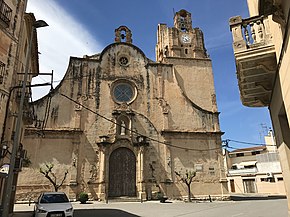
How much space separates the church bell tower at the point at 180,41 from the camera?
2603 centimetres

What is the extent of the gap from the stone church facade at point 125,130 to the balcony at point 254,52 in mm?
14178

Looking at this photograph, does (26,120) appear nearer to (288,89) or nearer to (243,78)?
(243,78)

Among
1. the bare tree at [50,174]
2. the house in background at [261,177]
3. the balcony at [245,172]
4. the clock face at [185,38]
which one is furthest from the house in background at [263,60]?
the balcony at [245,172]

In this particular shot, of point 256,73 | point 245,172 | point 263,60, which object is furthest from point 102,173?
point 245,172

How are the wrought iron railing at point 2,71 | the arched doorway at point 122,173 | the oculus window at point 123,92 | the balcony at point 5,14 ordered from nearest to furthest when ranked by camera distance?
the wrought iron railing at point 2,71
the balcony at point 5,14
the arched doorway at point 122,173
the oculus window at point 123,92

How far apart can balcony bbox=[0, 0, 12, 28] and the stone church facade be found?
26.6 ft

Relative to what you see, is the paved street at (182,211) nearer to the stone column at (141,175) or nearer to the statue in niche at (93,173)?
the stone column at (141,175)

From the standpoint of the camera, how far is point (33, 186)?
17469 mm

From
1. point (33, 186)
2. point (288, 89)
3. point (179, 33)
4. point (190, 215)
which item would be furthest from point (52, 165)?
point (179, 33)

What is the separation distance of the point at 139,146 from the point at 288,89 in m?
16.0

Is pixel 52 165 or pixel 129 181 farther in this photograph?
pixel 129 181

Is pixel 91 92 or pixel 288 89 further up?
pixel 91 92

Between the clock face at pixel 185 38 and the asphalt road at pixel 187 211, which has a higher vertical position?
the clock face at pixel 185 38

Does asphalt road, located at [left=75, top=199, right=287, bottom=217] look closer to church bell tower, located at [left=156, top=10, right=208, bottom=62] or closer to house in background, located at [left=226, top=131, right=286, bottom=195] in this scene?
church bell tower, located at [left=156, top=10, right=208, bottom=62]
